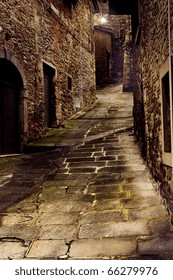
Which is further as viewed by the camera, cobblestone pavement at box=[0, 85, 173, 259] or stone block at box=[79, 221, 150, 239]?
stone block at box=[79, 221, 150, 239]

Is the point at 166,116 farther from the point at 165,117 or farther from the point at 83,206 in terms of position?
the point at 83,206

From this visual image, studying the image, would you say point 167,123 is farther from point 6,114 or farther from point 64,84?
point 64,84

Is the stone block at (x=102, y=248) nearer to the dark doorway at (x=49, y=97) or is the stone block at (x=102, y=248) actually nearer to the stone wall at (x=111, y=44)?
the dark doorway at (x=49, y=97)

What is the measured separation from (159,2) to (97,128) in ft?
18.3

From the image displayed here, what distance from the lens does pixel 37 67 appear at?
330 inches

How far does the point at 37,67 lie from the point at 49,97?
5.23 ft

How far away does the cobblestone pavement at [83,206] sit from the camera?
258 centimetres

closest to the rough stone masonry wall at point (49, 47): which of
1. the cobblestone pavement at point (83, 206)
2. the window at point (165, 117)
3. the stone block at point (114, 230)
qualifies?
the cobblestone pavement at point (83, 206)

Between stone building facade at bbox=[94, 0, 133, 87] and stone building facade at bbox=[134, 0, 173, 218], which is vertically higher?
stone building facade at bbox=[94, 0, 133, 87]

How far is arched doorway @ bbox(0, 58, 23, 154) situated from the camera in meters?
7.09

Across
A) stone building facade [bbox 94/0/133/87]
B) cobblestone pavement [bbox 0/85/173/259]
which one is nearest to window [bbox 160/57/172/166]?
cobblestone pavement [bbox 0/85/173/259]

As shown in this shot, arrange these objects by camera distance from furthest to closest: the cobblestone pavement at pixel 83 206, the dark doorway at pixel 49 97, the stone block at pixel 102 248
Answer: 1. the dark doorway at pixel 49 97
2. the cobblestone pavement at pixel 83 206
3. the stone block at pixel 102 248

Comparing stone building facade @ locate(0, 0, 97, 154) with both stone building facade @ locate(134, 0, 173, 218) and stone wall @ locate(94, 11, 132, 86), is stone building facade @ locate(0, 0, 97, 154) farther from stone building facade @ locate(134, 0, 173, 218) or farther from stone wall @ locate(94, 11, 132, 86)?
stone wall @ locate(94, 11, 132, 86)
